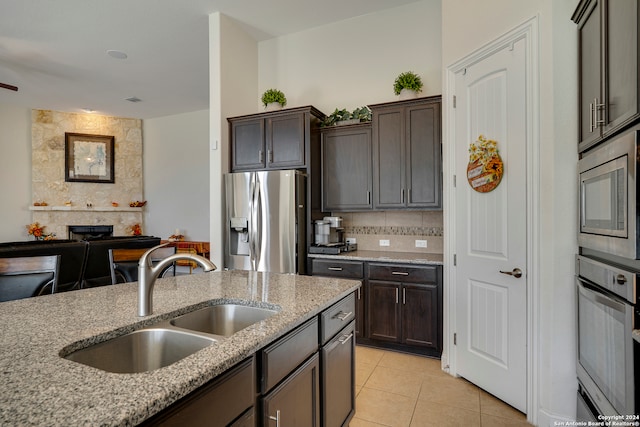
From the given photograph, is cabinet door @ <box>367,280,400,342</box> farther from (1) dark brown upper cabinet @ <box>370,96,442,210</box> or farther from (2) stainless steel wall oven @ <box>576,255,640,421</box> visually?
(2) stainless steel wall oven @ <box>576,255,640,421</box>

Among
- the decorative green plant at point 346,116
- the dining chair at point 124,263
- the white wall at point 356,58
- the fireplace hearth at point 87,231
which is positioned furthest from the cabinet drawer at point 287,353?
the fireplace hearth at point 87,231

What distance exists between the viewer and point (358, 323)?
129 inches

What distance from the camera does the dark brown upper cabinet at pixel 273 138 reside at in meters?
3.56

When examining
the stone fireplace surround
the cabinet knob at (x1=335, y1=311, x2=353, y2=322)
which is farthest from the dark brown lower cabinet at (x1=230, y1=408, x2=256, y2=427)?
the stone fireplace surround

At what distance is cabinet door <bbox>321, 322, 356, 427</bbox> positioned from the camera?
1.58 m

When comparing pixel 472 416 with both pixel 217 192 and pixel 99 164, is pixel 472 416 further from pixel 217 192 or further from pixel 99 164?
pixel 99 164

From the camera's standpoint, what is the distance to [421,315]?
2996 mm

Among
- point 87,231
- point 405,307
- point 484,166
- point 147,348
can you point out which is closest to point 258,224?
Answer: point 405,307

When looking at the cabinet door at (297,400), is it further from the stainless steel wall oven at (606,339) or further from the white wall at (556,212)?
the white wall at (556,212)

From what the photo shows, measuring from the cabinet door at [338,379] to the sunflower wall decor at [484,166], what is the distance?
1400 mm

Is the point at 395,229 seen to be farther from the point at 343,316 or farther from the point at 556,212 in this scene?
the point at 343,316

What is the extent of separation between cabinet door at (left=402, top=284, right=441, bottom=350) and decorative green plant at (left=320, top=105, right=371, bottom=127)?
6.06 ft

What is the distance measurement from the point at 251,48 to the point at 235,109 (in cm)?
97

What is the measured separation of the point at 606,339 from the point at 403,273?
1718 mm
